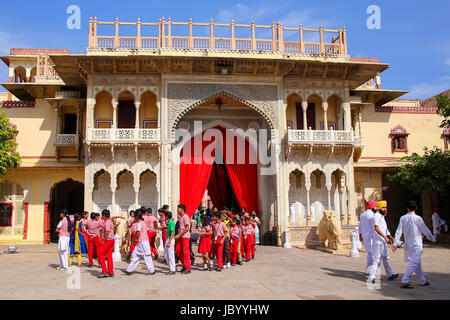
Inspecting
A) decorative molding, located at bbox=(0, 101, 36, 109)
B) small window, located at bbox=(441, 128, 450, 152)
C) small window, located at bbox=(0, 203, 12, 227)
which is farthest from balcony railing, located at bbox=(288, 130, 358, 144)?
small window, located at bbox=(0, 203, 12, 227)

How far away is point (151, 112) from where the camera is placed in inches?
692

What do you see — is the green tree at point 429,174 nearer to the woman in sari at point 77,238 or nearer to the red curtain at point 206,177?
the red curtain at point 206,177

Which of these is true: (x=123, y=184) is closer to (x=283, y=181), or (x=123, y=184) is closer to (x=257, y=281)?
(x=283, y=181)

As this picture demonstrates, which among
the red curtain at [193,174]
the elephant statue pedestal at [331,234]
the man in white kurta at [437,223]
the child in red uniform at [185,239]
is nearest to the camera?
the child in red uniform at [185,239]

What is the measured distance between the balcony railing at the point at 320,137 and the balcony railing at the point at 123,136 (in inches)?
230

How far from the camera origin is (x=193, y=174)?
17484 millimetres

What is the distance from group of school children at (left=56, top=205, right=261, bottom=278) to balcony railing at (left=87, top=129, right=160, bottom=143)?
196 inches

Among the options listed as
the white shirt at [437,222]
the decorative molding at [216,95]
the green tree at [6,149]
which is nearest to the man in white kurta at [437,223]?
the white shirt at [437,222]

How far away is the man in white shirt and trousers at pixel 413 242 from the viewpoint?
Result: 7219mm

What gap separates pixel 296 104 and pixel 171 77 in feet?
19.8

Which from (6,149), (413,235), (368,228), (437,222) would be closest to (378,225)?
(368,228)

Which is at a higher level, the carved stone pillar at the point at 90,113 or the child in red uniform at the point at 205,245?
the carved stone pillar at the point at 90,113

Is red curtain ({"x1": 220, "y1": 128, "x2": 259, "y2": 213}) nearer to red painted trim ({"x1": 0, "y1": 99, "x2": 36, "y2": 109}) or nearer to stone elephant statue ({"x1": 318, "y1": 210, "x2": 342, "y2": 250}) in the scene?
stone elephant statue ({"x1": 318, "y1": 210, "x2": 342, "y2": 250})

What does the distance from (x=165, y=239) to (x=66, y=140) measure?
9819mm
